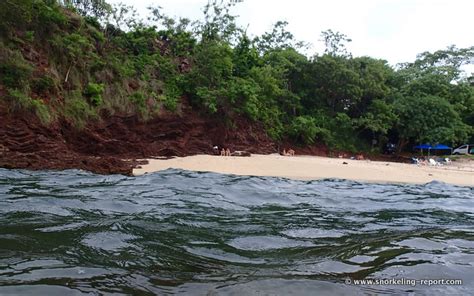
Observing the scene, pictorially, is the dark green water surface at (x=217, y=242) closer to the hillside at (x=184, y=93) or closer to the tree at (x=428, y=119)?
the hillside at (x=184, y=93)

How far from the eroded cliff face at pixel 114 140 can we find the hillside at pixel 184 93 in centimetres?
→ 5

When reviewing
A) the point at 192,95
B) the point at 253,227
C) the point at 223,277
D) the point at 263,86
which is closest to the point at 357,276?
the point at 223,277

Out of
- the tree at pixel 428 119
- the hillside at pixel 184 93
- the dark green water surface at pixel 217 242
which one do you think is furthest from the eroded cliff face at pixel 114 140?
the tree at pixel 428 119

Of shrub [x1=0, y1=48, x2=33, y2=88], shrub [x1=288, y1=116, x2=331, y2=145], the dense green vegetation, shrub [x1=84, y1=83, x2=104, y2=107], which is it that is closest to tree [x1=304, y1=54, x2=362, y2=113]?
the dense green vegetation

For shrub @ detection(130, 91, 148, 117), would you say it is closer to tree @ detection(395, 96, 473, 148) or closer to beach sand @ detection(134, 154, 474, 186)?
beach sand @ detection(134, 154, 474, 186)

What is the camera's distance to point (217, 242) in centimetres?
393

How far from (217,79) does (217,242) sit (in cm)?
1758

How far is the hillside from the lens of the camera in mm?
13605

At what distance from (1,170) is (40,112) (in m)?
4.41

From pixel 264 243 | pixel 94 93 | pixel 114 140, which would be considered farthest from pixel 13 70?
pixel 264 243

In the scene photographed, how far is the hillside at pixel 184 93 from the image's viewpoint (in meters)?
13.6

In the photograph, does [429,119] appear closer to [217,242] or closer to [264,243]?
[264,243]

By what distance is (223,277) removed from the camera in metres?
2.87

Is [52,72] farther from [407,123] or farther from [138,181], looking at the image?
[407,123]
